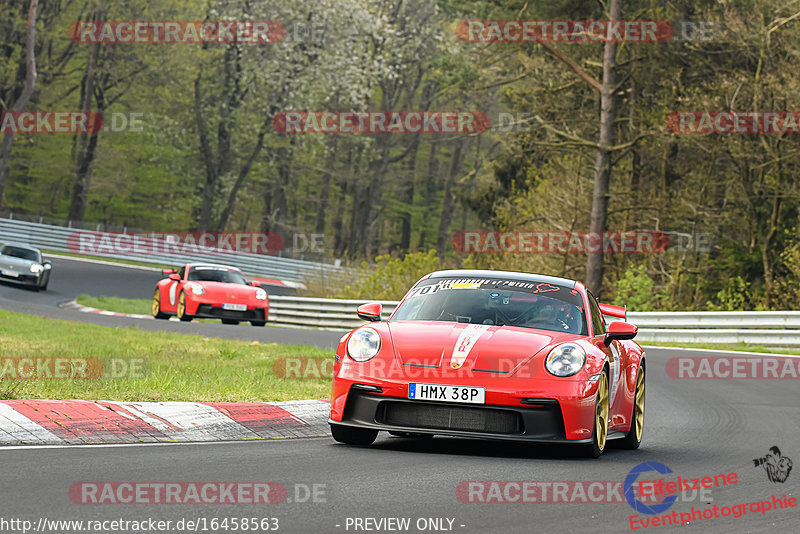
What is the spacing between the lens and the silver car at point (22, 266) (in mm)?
33031

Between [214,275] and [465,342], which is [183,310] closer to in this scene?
[214,275]

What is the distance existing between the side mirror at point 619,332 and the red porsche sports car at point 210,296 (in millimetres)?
17560

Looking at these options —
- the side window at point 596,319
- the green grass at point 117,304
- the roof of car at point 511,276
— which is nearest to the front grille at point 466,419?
the side window at point 596,319

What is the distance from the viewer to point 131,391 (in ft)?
32.7

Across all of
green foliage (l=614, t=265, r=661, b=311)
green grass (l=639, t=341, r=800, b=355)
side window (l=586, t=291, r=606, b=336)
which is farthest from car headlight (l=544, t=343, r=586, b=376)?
green foliage (l=614, t=265, r=661, b=311)

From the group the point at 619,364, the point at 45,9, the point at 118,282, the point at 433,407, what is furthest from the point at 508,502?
the point at 45,9

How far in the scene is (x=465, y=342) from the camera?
26.3 feet

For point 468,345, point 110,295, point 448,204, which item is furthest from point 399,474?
point 448,204

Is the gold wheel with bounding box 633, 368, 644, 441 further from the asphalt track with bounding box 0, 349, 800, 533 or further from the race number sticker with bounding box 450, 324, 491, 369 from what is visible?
the race number sticker with bounding box 450, 324, 491, 369

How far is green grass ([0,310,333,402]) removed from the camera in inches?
389

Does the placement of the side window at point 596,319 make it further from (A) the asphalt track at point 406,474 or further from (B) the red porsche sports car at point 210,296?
(B) the red porsche sports car at point 210,296

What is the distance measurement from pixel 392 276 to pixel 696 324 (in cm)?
945

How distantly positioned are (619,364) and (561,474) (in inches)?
85.5

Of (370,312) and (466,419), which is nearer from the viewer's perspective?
(466,419)
